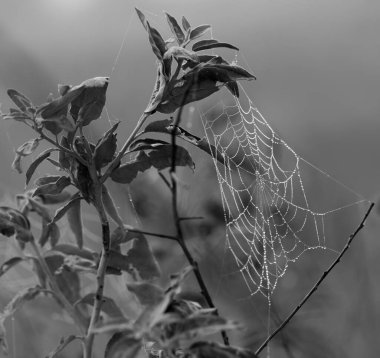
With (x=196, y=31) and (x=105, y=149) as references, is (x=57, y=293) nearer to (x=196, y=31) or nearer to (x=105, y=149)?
(x=105, y=149)

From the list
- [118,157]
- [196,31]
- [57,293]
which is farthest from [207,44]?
[57,293]

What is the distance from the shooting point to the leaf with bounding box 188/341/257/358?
376 mm

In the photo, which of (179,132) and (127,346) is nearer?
(127,346)

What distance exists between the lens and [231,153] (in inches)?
38.9

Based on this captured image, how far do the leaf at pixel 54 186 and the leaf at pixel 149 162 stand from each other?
→ 37mm

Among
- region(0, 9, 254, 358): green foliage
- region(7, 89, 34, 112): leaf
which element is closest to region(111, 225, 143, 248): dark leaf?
region(0, 9, 254, 358): green foliage

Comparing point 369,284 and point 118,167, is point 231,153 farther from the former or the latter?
point 118,167

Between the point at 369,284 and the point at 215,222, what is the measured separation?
366mm

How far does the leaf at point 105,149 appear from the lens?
50 cm

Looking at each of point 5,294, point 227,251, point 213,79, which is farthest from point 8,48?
point 213,79

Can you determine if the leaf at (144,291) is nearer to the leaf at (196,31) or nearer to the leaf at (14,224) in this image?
the leaf at (14,224)

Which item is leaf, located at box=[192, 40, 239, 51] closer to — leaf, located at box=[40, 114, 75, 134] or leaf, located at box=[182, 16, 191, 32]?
leaf, located at box=[182, 16, 191, 32]

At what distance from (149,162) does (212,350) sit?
0.66 feet

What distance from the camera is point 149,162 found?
54 centimetres
